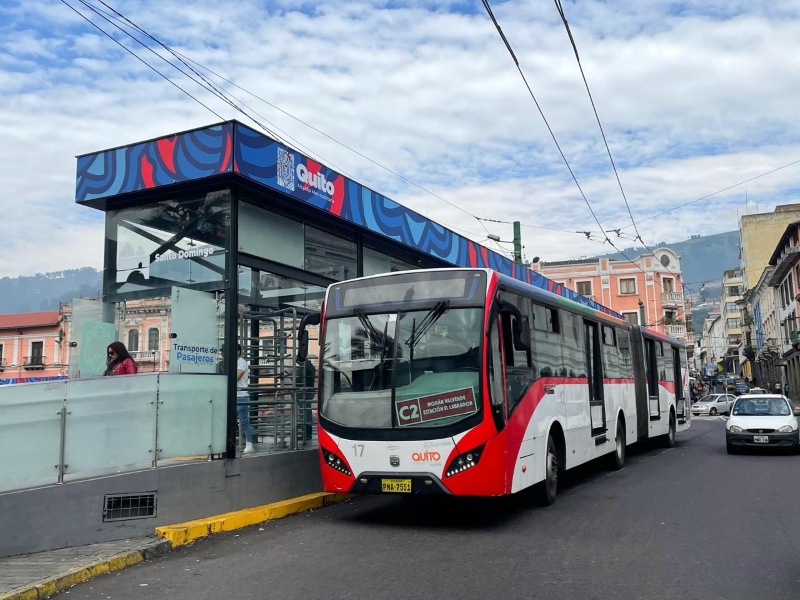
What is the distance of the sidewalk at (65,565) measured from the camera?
6.11 m

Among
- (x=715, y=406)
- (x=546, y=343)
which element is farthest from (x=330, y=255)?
(x=715, y=406)

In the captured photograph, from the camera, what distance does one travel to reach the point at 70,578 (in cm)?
648

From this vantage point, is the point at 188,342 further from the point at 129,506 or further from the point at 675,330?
the point at 675,330

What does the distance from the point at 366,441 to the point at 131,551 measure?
2.85 meters

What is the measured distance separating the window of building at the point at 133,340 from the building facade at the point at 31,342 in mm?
52617

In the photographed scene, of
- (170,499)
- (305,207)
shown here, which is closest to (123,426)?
(170,499)

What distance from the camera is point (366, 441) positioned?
8.89m

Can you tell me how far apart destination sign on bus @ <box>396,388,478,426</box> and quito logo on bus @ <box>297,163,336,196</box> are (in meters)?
4.27

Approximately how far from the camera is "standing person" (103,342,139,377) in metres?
9.51

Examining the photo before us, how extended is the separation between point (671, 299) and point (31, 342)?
55.5 meters

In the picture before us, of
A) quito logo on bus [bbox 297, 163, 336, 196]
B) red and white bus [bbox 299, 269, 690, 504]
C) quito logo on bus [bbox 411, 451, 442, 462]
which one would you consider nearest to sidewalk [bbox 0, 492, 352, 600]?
red and white bus [bbox 299, 269, 690, 504]

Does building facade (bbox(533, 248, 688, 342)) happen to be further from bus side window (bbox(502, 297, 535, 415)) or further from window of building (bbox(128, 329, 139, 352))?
window of building (bbox(128, 329, 139, 352))

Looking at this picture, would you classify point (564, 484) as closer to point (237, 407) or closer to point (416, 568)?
point (237, 407)

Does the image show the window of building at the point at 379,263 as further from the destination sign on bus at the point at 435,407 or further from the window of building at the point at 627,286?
the window of building at the point at 627,286
